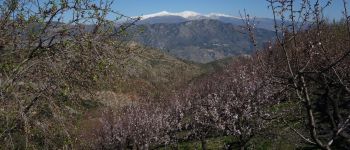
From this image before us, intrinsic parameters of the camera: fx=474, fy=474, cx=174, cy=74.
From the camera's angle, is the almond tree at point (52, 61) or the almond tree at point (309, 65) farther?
the almond tree at point (52, 61)

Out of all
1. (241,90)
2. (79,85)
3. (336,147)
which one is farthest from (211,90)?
(79,85)

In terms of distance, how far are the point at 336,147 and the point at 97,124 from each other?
73.7ft

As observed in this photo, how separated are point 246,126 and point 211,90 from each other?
55.2 ft

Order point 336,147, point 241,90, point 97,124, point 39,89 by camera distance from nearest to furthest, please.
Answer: point 39,89
point 336,147
point 241,90
point 97,124

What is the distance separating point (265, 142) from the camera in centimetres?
2386

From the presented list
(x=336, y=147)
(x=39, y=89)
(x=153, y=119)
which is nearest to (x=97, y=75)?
(x=39, y=89)

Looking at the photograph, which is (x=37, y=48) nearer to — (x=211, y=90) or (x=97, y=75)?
(x=97, y=75)

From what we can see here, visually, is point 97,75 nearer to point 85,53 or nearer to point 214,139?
point 85,53

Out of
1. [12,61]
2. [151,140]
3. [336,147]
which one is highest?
[12,61]

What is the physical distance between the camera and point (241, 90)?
92.9 ft

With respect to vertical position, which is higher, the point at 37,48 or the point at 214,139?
the point at 37,48

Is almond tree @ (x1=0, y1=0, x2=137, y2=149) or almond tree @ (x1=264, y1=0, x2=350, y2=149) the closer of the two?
almond tree @ (x1=264, y1=0, x2=350, y2=149)

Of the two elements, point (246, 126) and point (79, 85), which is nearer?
point (79, 85)

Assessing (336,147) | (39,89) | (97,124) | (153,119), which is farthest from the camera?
(97,124)
